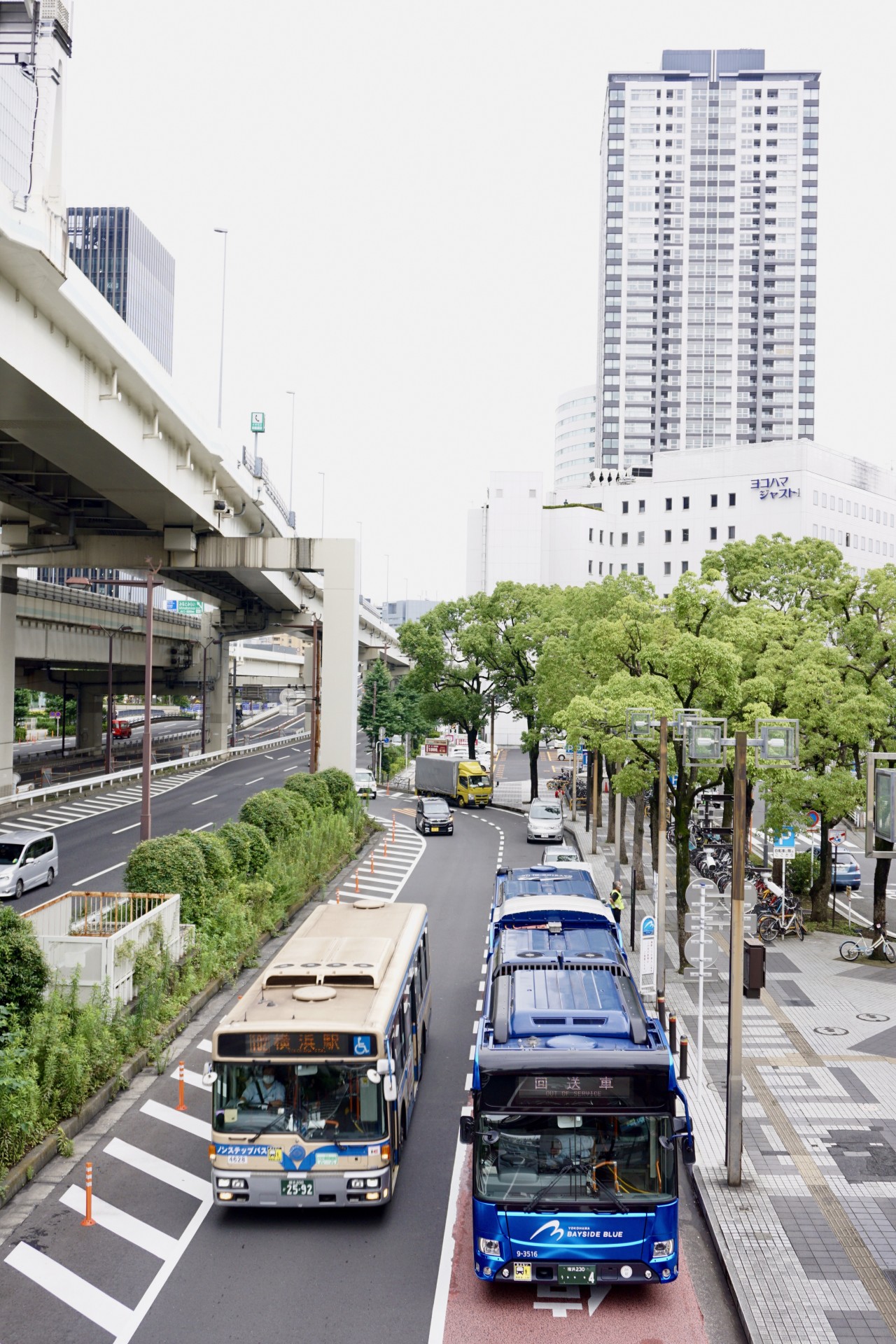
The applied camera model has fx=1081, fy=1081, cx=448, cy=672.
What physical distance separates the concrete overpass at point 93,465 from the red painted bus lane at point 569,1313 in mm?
15662

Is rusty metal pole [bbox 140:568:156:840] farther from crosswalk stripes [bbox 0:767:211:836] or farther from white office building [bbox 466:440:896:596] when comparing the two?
white office building [bbox 466:440:896:596]

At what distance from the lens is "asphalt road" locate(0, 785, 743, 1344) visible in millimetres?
9812

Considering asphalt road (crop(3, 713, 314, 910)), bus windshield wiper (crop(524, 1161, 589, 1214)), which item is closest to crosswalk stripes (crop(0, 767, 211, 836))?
asphalt road (crop(3, 713, 314, 910))

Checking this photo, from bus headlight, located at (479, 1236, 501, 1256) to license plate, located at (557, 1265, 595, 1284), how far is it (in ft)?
1.87

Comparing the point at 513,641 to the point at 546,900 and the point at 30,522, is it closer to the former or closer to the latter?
the point at 30,522

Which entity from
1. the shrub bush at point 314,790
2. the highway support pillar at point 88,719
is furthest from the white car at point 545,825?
the highway support pillar at point 88,719

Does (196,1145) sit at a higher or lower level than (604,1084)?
lower

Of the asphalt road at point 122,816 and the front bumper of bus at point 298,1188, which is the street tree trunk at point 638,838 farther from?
the front bumper of bus at point 298,1188

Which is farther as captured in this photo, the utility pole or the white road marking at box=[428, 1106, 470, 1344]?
the utility pole

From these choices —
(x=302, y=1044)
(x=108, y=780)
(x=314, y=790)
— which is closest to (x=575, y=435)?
(x=108, y=780)

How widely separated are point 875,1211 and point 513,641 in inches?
1818

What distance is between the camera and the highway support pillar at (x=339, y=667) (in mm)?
42531

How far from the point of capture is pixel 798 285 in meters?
148

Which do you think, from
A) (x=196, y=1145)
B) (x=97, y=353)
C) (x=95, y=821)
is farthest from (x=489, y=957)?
(x=95, y=821)
